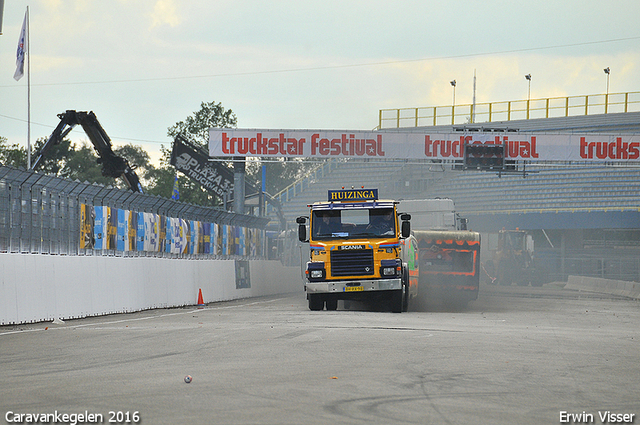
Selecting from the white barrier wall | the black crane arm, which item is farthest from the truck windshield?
the black crane arm

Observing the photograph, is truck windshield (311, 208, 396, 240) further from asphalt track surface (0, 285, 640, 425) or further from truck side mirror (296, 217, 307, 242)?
asphalt track surface (0, 285, 640, 425)

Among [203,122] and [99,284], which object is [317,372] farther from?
[203,122]

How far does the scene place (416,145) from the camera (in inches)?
1736

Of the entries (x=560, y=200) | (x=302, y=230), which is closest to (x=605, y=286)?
(x=560, y=200)

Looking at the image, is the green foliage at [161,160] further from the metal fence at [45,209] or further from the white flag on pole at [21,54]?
the metal fence at [45,209]

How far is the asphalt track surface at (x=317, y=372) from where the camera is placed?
7.29 meters

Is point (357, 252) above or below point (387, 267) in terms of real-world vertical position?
above

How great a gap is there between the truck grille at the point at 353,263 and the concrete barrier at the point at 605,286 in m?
20.5

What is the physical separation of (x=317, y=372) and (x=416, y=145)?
115 ft

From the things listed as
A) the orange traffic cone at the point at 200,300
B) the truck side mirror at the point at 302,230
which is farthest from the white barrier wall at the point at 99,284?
the truck side mirror at the point at 302,230

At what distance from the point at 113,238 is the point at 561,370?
1464 cm

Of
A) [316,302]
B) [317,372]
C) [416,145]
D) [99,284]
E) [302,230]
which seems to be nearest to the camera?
[317,372]

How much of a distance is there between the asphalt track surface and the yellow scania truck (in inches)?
168

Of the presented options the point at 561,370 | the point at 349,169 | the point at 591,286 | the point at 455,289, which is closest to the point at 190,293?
the point at 455,289
